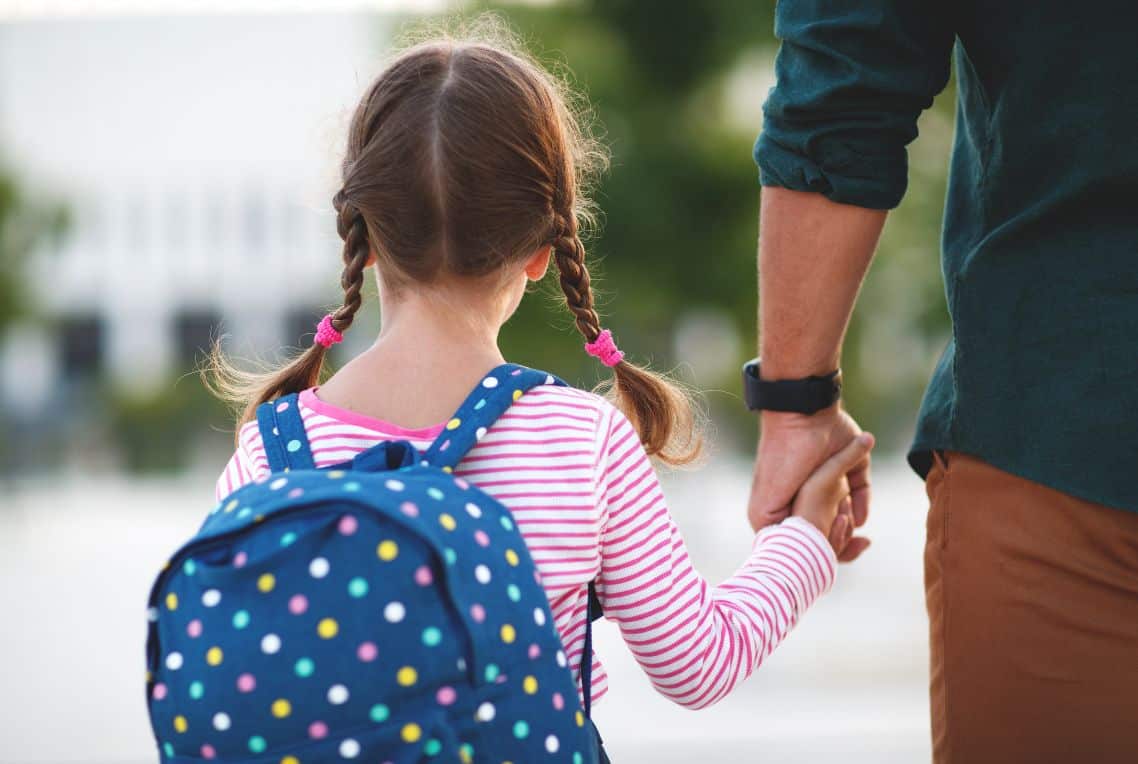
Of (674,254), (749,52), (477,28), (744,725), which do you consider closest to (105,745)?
(744,725)

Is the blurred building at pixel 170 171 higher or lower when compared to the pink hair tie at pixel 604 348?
lower

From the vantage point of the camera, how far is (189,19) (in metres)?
35.8

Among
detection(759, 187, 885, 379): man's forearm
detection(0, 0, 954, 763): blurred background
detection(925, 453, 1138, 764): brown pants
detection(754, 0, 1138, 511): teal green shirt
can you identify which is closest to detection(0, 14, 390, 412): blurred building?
detection(0, 0, 954, 763): blurred background

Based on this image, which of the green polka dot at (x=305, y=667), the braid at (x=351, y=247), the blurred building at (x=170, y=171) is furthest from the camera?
the blurred building at (x=170, y=171)

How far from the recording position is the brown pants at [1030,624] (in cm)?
170

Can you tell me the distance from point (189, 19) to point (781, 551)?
3685 centimetres

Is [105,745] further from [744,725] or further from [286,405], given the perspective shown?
[286,405]

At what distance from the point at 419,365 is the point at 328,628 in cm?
44

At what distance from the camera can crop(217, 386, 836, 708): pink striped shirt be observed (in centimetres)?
166

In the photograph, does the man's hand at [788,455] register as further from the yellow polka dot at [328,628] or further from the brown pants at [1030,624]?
the yellow polka dot at [328,628]

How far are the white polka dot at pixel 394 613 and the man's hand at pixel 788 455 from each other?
0.95 metres

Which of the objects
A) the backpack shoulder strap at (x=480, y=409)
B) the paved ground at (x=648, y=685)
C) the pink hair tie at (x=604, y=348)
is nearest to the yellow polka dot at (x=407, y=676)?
the backpack shoulder strap at (x=480, y=409)

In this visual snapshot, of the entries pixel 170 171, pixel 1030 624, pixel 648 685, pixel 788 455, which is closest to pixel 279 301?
pixel 170 171

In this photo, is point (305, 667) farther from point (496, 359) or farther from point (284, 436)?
point (496, 359)
